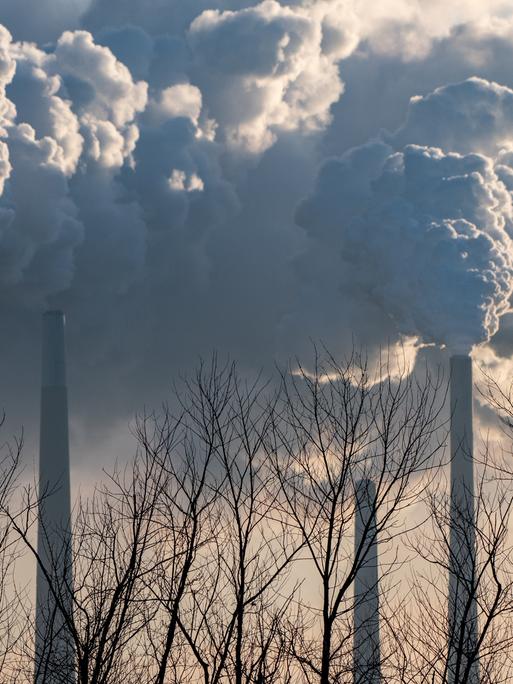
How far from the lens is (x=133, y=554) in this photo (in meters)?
13.0

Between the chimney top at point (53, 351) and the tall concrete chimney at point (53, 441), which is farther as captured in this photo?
the tall concrete chimney at point (53, 441)

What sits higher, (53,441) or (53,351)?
(53,351)

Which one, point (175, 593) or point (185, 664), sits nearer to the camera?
point (175, 593)

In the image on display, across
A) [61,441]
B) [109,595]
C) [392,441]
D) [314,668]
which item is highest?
[61,441]

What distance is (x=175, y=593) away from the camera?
12922mm

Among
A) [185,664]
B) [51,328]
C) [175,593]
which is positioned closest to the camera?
[175,593]

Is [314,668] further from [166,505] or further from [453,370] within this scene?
[453,370]

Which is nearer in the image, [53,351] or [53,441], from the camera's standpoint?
[53,351]

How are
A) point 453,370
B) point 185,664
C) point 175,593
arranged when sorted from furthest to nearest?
point 453,370, point 185,664, point 175,593

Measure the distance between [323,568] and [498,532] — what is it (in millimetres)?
2163

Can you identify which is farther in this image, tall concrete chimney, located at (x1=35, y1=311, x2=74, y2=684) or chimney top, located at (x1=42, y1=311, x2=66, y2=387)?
tall concrete chimney, located at (x1=35, y1=311, x2=74, y2=684)

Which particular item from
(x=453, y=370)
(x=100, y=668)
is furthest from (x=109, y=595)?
(x=453, y=370)

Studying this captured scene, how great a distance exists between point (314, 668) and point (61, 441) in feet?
105

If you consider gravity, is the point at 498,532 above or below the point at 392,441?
below
